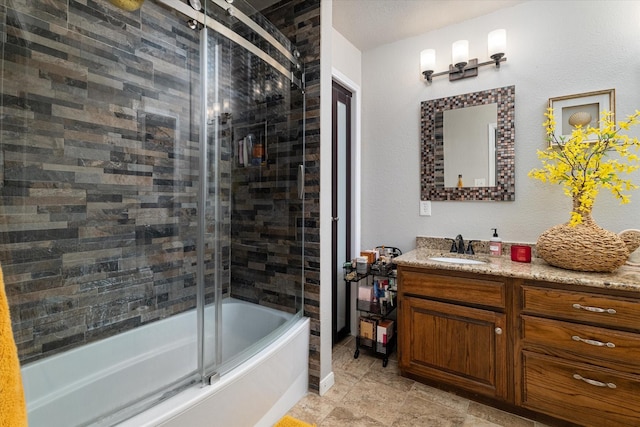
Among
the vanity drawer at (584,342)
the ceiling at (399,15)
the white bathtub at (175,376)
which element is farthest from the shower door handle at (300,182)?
the vanity drawer at (584,342)

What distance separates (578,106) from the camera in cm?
191

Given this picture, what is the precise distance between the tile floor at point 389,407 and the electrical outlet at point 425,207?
3.92 ft

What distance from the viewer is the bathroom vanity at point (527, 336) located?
56.6 inches

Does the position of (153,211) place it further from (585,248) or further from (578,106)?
(578,106)

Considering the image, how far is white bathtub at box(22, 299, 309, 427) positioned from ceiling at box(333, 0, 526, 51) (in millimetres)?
2140

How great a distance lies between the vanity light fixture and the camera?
2.07 m

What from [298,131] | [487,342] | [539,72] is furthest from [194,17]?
[487,342]

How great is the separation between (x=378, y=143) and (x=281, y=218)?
1.18m

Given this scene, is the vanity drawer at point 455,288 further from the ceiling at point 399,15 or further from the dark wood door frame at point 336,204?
the ceiling at point 399,15

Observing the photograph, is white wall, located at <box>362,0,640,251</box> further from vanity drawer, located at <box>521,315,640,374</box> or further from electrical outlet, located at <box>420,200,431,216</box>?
vanity drawer, located at <box>521,315,640,374</box>

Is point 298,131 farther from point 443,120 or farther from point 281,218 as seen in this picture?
point 443,120

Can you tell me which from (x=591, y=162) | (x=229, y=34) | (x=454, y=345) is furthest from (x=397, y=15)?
(x=454, y=345)

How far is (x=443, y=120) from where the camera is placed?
2.35 metres

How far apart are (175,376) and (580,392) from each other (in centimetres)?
196
